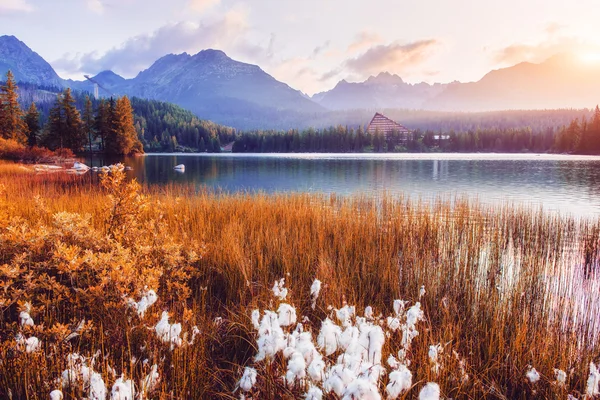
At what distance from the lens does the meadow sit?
8.73ft

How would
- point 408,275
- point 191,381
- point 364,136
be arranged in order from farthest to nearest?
point 364,136
point 408,275
point 191,381

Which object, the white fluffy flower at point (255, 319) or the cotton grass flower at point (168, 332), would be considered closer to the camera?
the white fluffy flower at point (255, 319)

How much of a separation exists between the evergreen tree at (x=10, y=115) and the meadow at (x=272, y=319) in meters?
55.5

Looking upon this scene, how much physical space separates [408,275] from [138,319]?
4.05 metres

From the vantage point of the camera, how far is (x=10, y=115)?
5275 cm

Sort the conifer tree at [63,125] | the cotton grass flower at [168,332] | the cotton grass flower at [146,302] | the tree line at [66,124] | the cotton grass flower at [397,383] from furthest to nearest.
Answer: the conifer tree at [63,125] → the tree line at [66,124] → the cotton grass flower at [146,302] → the cotton grass flower at [168,332] → the cotton grass flower at [397,383]

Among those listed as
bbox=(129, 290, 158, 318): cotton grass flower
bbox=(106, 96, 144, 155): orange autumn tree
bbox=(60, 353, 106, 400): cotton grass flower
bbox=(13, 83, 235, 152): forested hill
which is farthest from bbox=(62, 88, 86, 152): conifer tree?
bbox=(13, 83, 235, 152): forested hill

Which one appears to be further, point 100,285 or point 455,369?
point 100,285

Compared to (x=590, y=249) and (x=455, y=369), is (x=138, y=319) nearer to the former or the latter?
(x=455, y=369)

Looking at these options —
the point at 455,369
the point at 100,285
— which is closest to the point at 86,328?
the point at 100,285

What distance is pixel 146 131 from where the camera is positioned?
15288cm

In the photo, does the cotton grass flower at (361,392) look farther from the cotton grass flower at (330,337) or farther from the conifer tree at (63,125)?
the conifer tree at (63,125)

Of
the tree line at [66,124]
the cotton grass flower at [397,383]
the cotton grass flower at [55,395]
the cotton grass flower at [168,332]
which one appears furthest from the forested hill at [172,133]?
the cotton grass flower at [397,383]

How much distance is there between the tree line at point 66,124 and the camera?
53.6 metres
